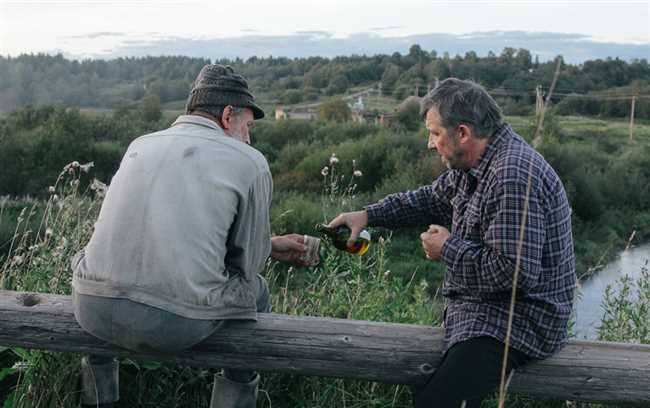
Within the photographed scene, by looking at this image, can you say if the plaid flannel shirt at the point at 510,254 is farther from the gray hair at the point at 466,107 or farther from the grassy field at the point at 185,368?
the grassy field at the point at 185,368

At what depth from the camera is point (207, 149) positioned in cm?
285

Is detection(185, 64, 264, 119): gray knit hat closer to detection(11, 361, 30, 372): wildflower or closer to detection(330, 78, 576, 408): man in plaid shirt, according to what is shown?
detection(330, 78, 576, 408): man in plaid shirt

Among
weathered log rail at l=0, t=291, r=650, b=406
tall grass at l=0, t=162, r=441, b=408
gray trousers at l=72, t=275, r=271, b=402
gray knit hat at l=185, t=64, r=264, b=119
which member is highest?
gray knit hat at l=185, t=64, r=264, b=119

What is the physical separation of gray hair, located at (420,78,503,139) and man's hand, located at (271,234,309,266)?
884 mm

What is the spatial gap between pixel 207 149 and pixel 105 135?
26.2 meters

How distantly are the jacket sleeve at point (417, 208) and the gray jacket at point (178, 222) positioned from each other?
0.79 meters

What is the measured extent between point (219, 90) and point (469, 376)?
1.43 m

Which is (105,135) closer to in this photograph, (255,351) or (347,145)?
(347,145)

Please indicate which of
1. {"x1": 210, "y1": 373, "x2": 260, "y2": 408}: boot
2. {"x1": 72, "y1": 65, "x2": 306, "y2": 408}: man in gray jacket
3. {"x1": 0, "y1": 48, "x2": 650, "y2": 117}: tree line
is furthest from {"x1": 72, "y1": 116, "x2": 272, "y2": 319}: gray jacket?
{"x1": 0, "y1": 48, "x2": 650, "y2": 117}: tree line

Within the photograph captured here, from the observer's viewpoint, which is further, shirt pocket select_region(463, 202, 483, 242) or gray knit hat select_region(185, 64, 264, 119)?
gray knit hat select_region(185, 64, 264, 119)

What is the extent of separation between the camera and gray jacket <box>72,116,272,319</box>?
2.76 meters

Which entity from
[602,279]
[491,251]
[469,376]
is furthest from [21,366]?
[602,279]

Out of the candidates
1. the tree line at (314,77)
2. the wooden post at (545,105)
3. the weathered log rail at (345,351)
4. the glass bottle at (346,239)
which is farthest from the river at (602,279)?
the tree line at (314,77)

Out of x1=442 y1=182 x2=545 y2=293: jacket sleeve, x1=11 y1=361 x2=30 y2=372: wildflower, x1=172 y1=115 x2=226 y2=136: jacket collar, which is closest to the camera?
x1=442 y1=182 x2=545 y2=293: jacket sleeve
